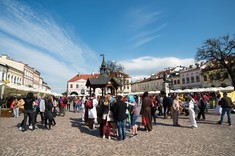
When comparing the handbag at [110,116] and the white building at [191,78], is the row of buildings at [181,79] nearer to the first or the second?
the white building at [191,78]

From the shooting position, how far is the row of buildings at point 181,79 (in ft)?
113

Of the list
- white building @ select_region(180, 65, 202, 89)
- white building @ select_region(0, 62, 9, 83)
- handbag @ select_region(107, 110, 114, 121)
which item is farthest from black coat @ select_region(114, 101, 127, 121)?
white building @ select_region(180, 65, 202, 89)

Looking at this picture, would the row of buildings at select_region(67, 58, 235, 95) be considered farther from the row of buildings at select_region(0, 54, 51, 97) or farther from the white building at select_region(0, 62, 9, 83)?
the white building at select_region(0, 62, 9, 83)

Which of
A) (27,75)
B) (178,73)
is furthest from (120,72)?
(27,75)

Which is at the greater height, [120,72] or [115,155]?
[120,72]

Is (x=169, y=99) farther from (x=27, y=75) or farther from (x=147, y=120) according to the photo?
(x=27, y=75)

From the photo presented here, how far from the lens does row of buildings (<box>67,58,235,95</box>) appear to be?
113 feet

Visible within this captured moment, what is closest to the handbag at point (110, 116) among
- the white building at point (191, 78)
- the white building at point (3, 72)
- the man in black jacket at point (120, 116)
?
the man in black jacket at point (120, 116)

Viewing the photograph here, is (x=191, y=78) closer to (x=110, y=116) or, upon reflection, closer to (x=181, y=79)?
(x=181, y=79)

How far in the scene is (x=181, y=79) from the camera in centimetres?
6606

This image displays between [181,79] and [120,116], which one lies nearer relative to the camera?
[120,116]

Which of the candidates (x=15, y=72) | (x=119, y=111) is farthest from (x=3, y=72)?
(x=119, y=111)

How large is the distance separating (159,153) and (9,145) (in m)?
5.26

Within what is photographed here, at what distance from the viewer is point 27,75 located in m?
60.2
